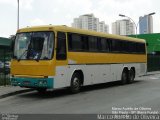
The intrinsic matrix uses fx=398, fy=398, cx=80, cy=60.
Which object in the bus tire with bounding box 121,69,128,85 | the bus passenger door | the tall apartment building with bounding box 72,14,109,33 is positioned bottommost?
the bus tire with bounding box 121,69,128,85

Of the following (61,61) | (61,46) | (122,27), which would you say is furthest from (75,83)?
(122,27)

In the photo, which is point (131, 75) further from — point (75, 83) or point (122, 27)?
point (122, 27)

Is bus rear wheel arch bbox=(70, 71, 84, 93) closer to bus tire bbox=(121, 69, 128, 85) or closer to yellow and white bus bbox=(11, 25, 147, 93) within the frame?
yellow and white bus bbox=(11, 25, 147, 93)

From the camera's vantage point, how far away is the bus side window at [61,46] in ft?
55.0

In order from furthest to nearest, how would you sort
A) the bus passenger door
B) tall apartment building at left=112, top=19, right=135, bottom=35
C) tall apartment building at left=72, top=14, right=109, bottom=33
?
tall apartment building at left=112, top=19, right=135, bottom=35, tall apartment building at left=72, top=14, right=109, bottom=33, the bus passenger door

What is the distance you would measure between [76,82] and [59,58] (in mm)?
1952

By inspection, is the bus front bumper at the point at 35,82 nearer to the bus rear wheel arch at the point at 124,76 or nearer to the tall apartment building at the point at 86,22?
the bus rear wheel arch at the point at 124,76

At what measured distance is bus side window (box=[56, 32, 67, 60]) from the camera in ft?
55.0

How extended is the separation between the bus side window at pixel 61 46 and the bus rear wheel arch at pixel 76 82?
1.35 m

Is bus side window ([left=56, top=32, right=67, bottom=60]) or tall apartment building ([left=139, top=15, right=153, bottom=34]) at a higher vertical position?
tall apartment building ([left=139, top=15, right=153, bottom=34])

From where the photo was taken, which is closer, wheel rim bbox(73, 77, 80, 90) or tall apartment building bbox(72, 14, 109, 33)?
wheel rim bbox(73, 77, 80, 90)

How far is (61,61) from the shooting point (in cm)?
1698

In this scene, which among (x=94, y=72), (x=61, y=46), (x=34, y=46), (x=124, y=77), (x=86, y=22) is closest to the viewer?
(x=34, y=46)

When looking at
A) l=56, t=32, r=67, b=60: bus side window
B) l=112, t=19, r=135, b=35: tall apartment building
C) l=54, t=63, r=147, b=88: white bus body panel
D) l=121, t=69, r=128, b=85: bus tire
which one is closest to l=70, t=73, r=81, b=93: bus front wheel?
l=54, t=63, r=147, b=88: white bus body panel
